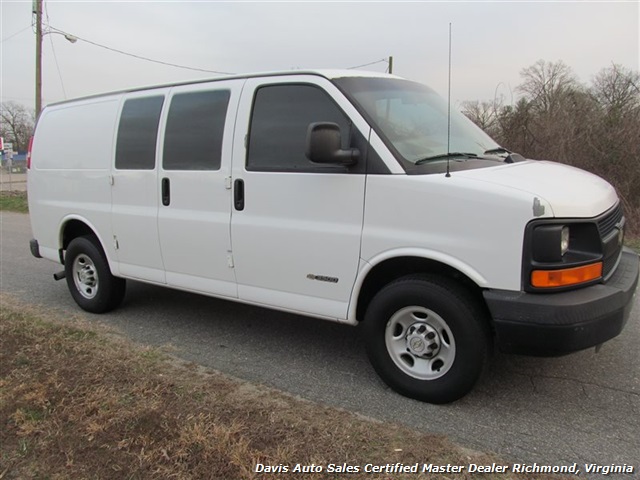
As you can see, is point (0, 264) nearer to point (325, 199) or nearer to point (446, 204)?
point (325, 199)

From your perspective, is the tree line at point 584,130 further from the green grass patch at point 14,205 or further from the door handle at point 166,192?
the green grass patch at point 14,205

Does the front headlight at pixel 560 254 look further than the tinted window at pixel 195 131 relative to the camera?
No

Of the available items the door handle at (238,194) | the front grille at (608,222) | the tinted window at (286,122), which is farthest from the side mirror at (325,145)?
the front grille at (608,222)

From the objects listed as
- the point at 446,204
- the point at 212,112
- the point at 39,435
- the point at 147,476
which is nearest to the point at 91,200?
the point at 212,112

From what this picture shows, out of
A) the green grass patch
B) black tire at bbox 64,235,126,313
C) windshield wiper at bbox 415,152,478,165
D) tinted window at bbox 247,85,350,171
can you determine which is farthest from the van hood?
the green grass patch

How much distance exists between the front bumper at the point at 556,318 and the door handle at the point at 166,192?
2809mm

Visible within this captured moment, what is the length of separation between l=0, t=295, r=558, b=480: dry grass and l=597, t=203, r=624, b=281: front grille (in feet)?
4.33

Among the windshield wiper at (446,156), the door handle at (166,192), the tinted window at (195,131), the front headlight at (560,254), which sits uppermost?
the tinted window at (195,131)

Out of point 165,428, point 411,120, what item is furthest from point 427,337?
point 165,428

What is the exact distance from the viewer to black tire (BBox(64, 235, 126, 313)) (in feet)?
17.0

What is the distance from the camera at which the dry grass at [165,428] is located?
2.63m

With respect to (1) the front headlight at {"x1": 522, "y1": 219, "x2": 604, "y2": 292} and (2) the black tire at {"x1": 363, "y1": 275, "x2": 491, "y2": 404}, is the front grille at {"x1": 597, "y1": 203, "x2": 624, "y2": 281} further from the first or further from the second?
(2) the black tire at {"x1": 363, "y1": 275, "x2": 491, "y2": 404}

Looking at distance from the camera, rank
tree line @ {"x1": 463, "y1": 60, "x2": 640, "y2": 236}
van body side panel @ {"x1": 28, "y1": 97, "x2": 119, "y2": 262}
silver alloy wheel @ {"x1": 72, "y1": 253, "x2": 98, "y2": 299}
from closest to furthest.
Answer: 1. van body side panel @ {"x1": 28, "y1": 97, "x2": 119, "y2": 262}
2. silver alloy wheel @ {"x1": 72, "y1": 253, "x2": 98, "y2": 299}
3. tree line @ {"x1": 463, "y1": 60, "x2": 640, "y2": 236}

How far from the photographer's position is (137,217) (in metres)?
4.69
